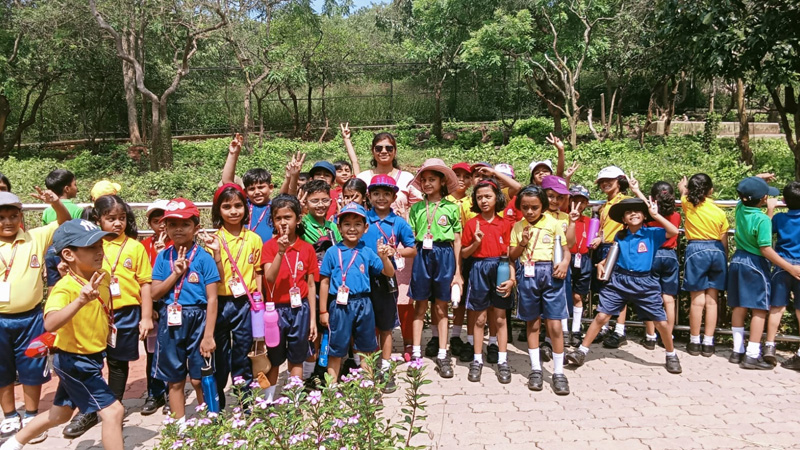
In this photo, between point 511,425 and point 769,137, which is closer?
point 511,425

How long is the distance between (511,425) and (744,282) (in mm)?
2501

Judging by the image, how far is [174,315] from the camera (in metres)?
3.82

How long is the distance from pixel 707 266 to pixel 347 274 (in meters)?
3.16

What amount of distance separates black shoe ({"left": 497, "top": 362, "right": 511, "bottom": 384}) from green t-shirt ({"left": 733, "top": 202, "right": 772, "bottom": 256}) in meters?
2.30

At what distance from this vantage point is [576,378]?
4.96 metres

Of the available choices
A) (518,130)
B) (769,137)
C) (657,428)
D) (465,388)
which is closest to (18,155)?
(518,130)

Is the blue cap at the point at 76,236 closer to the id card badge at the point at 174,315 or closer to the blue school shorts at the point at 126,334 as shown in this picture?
the id card badge at the point at 174,315

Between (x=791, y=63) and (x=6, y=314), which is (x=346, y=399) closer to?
(x=6, y=314)

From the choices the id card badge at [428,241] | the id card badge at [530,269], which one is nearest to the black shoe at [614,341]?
the id card badge at [530,269]

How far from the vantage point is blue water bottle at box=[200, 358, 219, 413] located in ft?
13.0

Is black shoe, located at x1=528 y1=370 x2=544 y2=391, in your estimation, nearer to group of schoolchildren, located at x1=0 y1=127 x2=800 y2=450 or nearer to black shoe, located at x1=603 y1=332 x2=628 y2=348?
group of schoolchildren, located at x1=0 y1=127 x2=800 y2=450

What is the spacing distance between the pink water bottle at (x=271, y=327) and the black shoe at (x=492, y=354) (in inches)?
81.0

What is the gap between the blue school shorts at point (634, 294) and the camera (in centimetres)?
→ 498

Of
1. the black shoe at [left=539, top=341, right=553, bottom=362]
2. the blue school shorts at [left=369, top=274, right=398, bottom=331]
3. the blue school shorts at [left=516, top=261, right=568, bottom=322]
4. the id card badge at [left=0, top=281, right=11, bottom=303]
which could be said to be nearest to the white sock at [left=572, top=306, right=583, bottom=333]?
the black shoe at [left=539, top=341, right=553, bottom=362]
